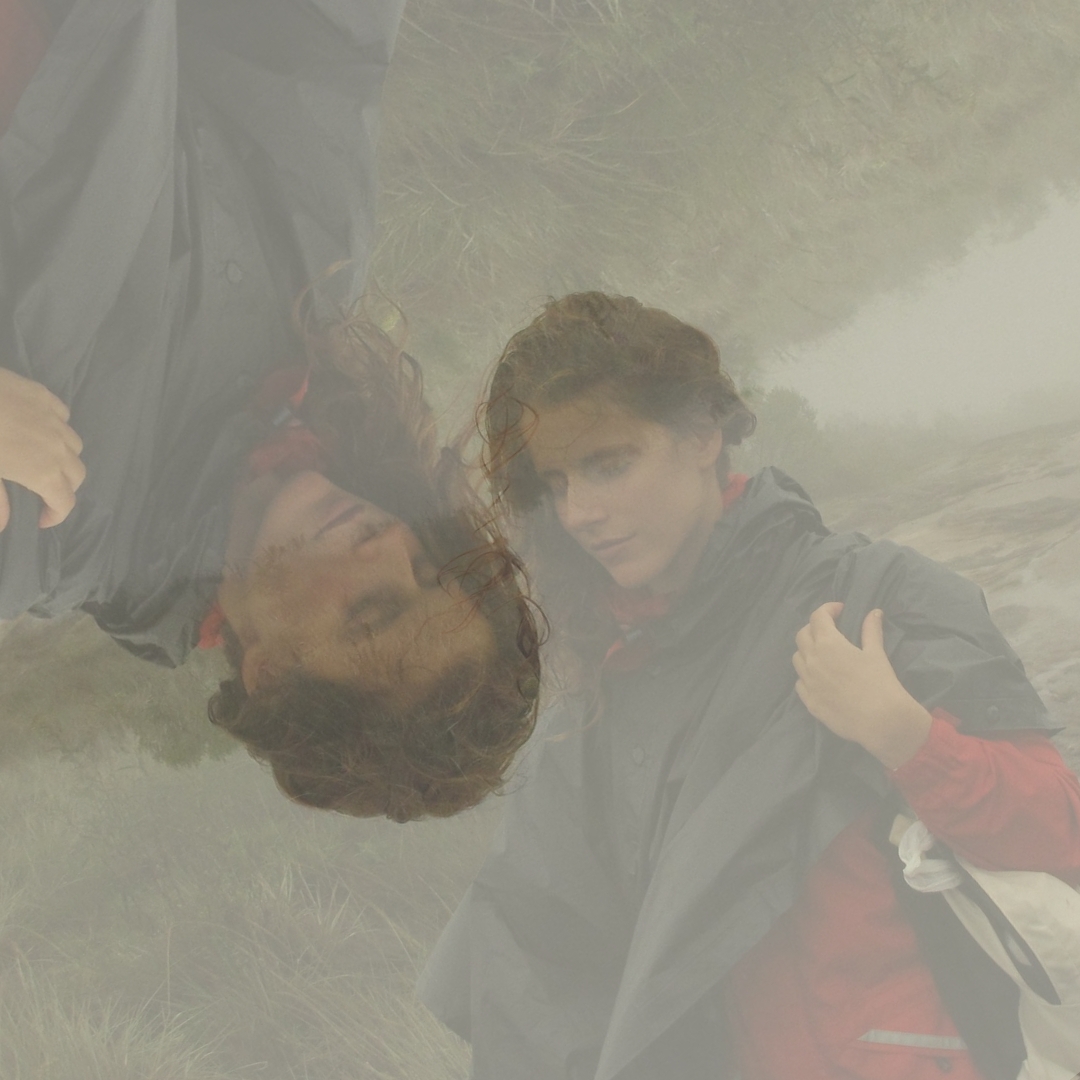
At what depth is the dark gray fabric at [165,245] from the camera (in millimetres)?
929

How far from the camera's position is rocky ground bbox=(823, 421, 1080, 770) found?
975 millimetres

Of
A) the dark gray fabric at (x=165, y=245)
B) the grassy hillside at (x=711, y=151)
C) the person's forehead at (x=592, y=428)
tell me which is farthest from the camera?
the grassy hillside at (x=711, y=151)

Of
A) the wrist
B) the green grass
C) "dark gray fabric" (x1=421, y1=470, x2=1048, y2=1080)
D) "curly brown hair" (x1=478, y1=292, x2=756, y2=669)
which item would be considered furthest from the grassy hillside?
the green grass

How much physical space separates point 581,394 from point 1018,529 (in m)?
0.45

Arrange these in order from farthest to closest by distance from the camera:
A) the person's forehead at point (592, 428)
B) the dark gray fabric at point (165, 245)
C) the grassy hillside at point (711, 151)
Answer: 1. the grassy hillside at point (711, 151)
2. the person's forehead at point (592, 428)
3. the dark gray fabric at point (165, 245)

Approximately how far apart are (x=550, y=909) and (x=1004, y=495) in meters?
0.64

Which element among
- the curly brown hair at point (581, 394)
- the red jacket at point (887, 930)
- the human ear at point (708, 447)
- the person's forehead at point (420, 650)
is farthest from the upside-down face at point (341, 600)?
the red jacket at point (887, 930)

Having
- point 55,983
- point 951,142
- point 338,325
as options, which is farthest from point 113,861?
point 951,142

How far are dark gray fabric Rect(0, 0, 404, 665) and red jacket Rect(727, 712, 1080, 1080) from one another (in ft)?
2.21

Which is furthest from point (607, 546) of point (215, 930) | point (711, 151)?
point (215, 930)

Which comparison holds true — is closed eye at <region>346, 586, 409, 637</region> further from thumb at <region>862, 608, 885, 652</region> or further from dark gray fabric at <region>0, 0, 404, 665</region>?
thumb at <region>862, 608, 885, 652</region>

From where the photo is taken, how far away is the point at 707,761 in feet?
3.41

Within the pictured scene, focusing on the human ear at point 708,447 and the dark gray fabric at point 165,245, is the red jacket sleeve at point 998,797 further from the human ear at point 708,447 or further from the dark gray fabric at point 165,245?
the dark gray fabric at point 165,245

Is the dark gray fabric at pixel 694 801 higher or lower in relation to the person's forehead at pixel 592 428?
lower
